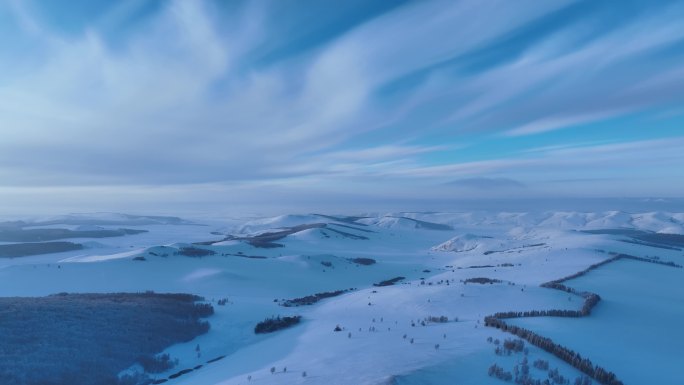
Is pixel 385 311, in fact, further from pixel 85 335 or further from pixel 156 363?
pixel 85 335

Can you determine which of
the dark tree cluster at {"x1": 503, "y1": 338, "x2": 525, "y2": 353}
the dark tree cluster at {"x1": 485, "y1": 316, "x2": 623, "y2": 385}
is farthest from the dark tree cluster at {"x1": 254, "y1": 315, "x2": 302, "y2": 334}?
the dark tree cluster at {"x1": 503, "y1": 338, "x2": 525, "y2": 353}

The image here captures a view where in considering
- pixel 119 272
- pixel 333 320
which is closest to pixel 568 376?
pixel 333 320

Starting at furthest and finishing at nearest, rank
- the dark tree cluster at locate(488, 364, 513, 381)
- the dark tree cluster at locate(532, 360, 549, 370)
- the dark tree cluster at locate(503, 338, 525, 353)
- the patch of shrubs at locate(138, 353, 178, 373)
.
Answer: the patch of shrubs at locate(138, 353, 178, 373) < the dark tree cluster at locate(503, 338, 525, 353) < the dark tree cluster at locate(532, 360, 549, 370) < the dark tree cluster at locate(488, 364, 513, 381)

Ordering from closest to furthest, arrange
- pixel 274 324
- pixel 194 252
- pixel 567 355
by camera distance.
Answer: pixel 567 355 < pixel 274 324 < pixel 194 252

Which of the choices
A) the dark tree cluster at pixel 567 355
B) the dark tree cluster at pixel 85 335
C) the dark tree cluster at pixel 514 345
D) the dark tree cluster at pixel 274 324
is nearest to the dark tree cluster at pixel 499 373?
the dark tree cluster at pixel 514 345

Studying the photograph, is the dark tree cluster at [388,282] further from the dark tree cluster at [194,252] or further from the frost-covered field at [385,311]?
the dark tree cluster at [194,252]

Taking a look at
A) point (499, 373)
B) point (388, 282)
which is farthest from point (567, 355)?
point (388, 282)

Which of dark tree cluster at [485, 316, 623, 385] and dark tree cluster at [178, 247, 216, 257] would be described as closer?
dark tree cluster at [485, 316, 623, 385]

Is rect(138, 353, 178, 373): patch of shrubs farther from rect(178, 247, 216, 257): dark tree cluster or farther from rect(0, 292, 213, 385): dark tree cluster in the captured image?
rect(178, 247, 216, 257): dark tree cluster
